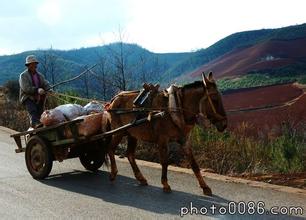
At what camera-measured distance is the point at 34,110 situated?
1048 cm

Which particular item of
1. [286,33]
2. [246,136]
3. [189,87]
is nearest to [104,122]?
[189,87]

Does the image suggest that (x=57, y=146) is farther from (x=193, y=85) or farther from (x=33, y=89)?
(x=193, y=85)

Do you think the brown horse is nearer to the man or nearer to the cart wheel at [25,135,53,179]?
the cart wheel at [25,135,53,179]

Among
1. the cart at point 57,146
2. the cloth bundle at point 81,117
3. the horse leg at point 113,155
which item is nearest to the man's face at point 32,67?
the cloth bundle at point 81,117

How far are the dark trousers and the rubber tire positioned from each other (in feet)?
4.03

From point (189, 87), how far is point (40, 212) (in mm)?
2858

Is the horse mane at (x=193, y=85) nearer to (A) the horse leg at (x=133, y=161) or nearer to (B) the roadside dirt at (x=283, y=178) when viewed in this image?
(A) the horse leg at (x=133, y=161)

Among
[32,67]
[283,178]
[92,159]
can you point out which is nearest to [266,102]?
[92,159]

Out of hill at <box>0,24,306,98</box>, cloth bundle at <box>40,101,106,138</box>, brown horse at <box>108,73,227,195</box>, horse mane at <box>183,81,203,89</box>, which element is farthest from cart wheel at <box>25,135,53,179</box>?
hill at <box>0,24,306,98</box>

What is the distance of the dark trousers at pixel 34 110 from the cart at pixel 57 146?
0.51 m

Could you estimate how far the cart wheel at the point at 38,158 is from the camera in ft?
30.9

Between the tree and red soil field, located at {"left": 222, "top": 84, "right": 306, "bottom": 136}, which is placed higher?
the tree

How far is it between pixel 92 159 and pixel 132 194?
2.01 m

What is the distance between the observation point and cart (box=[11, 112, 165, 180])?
9250 millimetres
